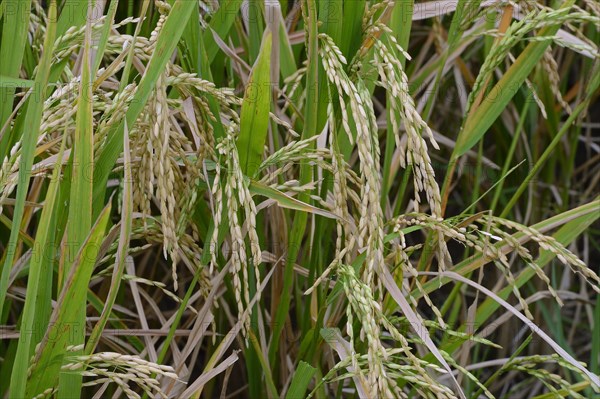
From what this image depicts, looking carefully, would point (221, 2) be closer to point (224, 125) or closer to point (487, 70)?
point (224, 125)

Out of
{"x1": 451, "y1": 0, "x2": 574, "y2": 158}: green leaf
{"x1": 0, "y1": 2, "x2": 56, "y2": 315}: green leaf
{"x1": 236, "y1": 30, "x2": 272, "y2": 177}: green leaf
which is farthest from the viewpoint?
{"x1": 451, "y1": 0, "x2": 574, "y2": 158}: green leaf

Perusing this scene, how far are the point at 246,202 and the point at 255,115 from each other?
0.51 ft

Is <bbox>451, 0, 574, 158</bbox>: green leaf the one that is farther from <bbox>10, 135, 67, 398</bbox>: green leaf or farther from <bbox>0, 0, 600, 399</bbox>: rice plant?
<bbox>10, 135, 67, 398</bbox>: green leaf

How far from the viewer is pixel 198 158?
34.7 inches

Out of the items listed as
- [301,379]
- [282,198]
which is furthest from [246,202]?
[301,379]

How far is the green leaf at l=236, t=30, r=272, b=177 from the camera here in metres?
0.85

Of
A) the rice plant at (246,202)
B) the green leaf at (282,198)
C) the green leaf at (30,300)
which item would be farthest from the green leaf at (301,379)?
the green leaf at (30,300)

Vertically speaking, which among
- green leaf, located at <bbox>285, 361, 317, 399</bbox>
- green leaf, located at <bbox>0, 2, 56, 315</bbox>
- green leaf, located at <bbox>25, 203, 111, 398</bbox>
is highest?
green leaf, located at <bbox>0, 2, 56, 315</bbox>

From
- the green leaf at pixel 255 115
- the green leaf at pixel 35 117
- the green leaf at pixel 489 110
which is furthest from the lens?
the green leaf at pixel 489 110

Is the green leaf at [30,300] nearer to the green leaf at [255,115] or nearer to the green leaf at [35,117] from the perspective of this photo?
the green leaf at [35,117]

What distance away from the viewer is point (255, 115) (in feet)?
2.86

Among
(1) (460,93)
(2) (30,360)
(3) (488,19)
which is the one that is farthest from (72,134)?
(1) (460,93)

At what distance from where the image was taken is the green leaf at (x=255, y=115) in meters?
0.85

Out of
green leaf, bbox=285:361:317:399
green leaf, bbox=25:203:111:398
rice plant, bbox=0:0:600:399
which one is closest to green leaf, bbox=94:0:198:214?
rice plant, bbox=0:0:600:399
